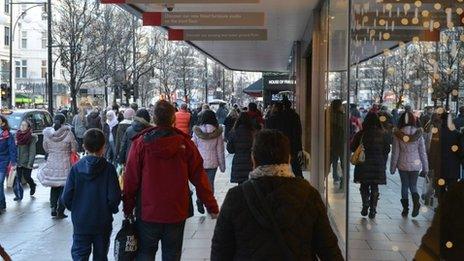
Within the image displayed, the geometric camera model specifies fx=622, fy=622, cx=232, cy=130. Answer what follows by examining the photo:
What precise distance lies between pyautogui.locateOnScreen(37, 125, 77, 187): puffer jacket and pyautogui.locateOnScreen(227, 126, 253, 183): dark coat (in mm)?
2608

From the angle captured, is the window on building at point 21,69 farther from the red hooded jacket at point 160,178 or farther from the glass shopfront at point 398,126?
the red hooded jacket at point 160,178

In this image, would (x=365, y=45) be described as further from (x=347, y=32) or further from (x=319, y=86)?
(x=319, y=86)

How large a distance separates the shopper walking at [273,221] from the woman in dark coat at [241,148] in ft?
21.8

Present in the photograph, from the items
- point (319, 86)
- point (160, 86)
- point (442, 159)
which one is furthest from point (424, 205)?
point (160, 86)

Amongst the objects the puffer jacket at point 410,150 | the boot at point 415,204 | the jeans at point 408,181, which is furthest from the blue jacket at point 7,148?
the boot at point 415,204

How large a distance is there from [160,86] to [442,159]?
54.8 meters

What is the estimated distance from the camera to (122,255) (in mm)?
4918

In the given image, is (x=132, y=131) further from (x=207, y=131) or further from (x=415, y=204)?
(x=415, y=204)

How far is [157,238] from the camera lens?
504 centimetres

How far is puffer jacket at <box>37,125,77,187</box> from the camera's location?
982cm

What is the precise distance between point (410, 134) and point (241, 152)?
167 inches

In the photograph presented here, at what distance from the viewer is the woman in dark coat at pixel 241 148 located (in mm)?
9789

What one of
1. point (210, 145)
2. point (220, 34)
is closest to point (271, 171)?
point (210, 145)

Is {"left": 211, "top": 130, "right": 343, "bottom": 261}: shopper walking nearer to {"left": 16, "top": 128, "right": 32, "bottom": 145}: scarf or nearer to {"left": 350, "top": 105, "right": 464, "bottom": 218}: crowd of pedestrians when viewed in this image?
{"left": 350, "top": 105, "right": 464, "bottom": 218}: crowd of pedestrians
